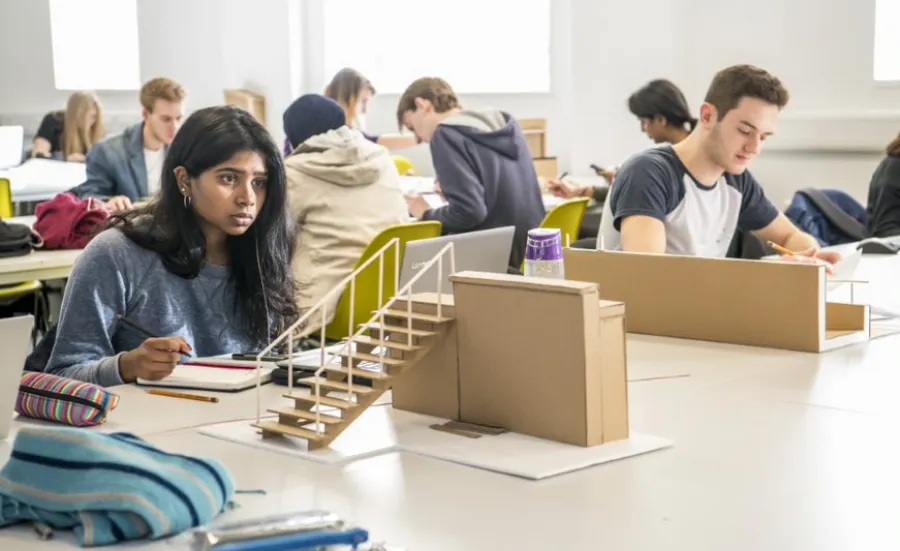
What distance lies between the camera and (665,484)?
1.34 meters

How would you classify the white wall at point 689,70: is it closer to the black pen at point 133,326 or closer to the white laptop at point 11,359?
the black pen at point 133,326

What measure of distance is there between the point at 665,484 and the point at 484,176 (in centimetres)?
296

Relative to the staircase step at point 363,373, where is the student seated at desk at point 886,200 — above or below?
below

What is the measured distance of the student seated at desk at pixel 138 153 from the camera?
4965 millimetres

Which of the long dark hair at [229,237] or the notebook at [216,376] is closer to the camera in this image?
the notebook at [216,376]

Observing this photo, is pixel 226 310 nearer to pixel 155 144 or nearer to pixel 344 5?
pixel 155 144

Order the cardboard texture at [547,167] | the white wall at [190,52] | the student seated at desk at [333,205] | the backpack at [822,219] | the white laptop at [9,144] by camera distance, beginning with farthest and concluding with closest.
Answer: the white wall at [190,52] < the cardboard texture at [547,167] < the white laptop at [9,144] < the backpack at [822,219] < the student seated at desk at [333,205]

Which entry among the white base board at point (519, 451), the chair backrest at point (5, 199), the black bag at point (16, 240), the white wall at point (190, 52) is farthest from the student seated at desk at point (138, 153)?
Answer: the white base board at point (519, 451)

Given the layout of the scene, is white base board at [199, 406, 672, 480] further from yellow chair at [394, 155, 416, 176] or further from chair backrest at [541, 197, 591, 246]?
yellow chair at [394, 155, 416, 176]

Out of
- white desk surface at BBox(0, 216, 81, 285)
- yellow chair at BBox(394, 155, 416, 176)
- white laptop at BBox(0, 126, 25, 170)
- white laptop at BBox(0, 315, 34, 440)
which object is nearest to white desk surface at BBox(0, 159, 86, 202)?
white laptop at BBox(0, 126, 25, 170)

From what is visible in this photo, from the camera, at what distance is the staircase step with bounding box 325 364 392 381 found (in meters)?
1.49

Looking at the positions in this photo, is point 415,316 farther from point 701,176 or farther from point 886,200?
point 886,200

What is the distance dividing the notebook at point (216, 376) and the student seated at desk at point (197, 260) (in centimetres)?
18

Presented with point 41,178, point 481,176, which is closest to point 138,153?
point 41,178
